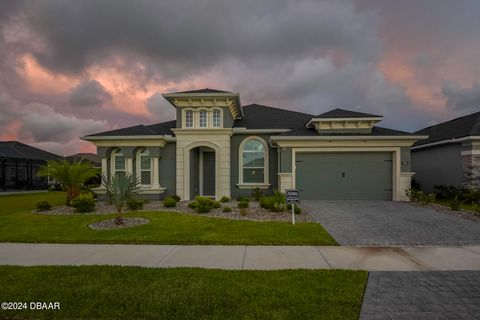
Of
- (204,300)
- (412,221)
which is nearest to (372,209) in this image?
(412,221)

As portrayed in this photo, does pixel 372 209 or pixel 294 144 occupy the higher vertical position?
pixel 294 144

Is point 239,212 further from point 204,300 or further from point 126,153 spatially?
point 126,153

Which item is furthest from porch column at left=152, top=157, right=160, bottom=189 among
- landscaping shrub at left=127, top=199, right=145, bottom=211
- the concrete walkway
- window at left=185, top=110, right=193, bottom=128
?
the concrete walkway

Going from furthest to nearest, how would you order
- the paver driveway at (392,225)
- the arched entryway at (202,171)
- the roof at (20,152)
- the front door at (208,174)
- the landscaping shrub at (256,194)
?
the roof at (20,152)
the front door at (208,174)
the arched entryway at (202,171)
the landscaping shrub at (256,194)
the paver driveway at (392,225)

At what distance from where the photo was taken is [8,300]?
3580mm

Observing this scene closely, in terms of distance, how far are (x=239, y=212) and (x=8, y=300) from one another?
286 inches

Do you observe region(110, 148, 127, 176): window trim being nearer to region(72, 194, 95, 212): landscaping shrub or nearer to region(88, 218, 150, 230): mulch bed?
region(72, 194, 95, 212): landscaping shrub

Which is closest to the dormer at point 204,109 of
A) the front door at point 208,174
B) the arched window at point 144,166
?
the front door at point 208,174

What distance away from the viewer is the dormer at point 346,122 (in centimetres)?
1345

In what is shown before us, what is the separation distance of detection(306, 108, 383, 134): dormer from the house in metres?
0.05

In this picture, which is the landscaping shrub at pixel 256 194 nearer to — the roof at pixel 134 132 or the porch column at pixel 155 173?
the porch column at pixel 155 173

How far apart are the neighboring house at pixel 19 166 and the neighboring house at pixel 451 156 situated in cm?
3759

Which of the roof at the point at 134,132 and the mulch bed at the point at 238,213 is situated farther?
the roof at the point at 134,132

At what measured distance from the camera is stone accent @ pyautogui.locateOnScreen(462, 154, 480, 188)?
1345cm
